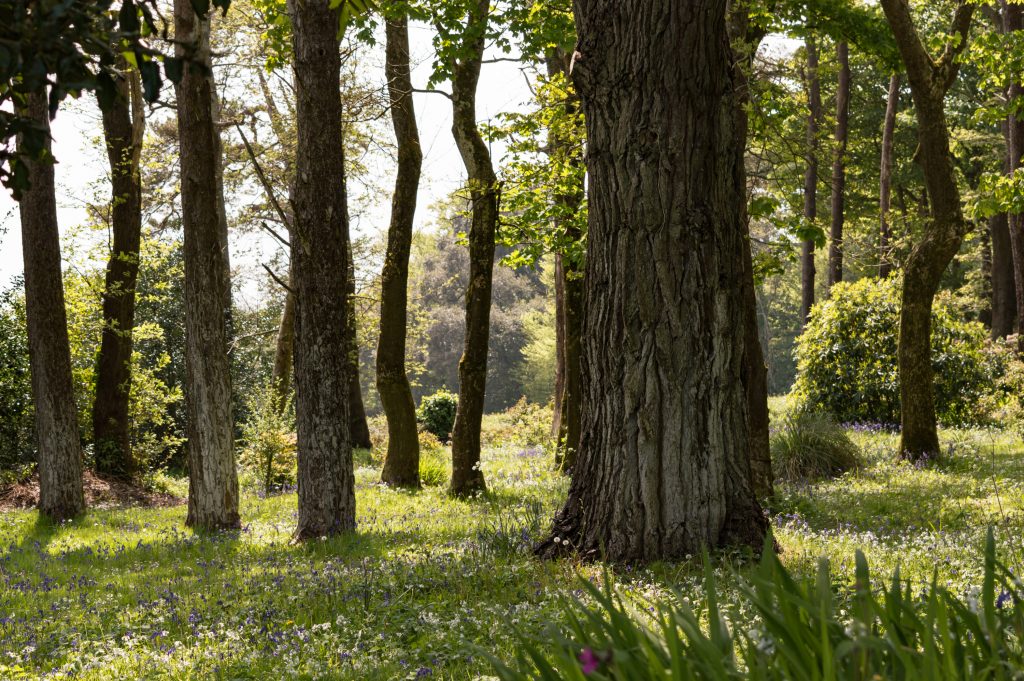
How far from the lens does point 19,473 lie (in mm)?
16281

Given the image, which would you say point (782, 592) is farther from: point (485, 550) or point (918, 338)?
point (918, 338)

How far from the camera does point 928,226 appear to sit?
1205cm

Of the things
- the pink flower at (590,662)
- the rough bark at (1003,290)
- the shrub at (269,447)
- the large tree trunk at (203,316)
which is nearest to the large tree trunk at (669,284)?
the pink flower at (590,662)

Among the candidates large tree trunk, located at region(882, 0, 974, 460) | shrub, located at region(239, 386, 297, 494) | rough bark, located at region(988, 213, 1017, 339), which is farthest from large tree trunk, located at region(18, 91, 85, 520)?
rough bark, located at region(988, 213, 1017, 339)

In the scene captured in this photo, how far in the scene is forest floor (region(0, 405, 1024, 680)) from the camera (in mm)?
4312

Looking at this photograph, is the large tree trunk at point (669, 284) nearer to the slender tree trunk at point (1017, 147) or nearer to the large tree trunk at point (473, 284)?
the large tree trunk at point (473, 284)

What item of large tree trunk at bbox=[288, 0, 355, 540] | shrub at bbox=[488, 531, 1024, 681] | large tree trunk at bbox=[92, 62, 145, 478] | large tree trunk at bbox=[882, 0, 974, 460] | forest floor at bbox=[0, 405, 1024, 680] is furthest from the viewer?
large tree trunk at bbox=[92, 62, 145, 478]

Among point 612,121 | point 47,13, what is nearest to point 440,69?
point 612,121

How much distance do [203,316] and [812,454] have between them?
345 inches

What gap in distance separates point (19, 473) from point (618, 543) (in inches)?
586

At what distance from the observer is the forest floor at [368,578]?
4.31 metres

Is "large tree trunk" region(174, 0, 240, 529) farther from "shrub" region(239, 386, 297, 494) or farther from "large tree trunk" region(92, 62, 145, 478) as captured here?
"large tree trunk" region(92, 62, 145, 478)

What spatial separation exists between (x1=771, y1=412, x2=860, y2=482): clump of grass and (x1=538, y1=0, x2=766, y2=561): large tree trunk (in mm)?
7403

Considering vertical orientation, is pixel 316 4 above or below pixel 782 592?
above
